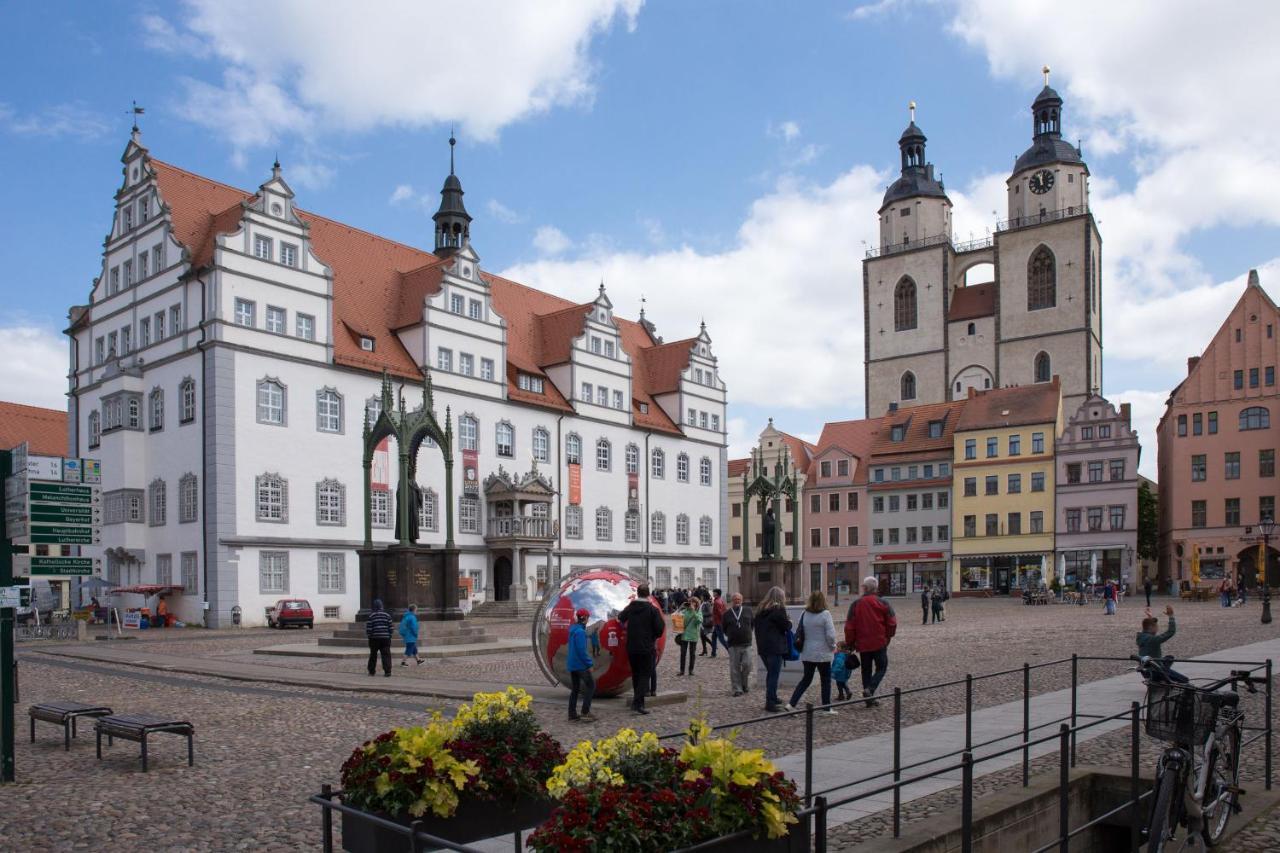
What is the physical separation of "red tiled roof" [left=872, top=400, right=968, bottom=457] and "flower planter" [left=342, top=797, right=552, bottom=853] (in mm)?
72717

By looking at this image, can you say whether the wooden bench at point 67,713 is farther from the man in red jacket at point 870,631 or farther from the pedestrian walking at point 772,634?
the man in red jacket at point 870,631

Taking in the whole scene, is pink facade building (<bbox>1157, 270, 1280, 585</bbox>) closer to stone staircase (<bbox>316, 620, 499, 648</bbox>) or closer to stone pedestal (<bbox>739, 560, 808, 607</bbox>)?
stone pedestal (<bbox>739, 560, 808, 607</bbox>)

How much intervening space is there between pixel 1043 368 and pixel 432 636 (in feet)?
236

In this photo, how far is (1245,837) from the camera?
7.84 meters

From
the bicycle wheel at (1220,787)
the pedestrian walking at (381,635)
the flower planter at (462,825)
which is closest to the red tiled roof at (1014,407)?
the pedestrian walking at (381,635)

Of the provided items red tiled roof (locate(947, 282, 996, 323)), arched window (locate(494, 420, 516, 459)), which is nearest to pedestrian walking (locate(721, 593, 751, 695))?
arched window (locate(494, 420, 516, 459))

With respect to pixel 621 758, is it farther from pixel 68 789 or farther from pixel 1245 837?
pixel 68 789

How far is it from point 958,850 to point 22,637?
35752 millimetres

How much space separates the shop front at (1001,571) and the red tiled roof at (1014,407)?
8.60 meters

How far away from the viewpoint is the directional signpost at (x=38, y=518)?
34.9ft

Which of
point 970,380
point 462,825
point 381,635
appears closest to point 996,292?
point 970,380

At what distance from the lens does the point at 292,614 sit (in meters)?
40.3

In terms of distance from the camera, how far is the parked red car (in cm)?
4019

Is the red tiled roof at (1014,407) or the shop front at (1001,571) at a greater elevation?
the red tiled roof at (1014,407)
